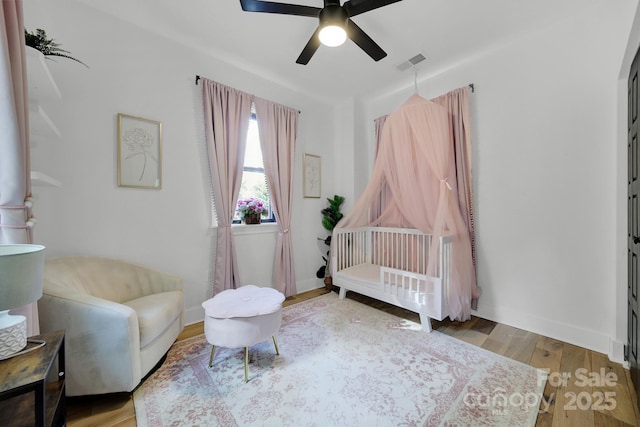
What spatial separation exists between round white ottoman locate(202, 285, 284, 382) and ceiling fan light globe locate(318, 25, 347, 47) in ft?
6.38

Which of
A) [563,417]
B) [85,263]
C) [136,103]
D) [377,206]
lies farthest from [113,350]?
[377,206]

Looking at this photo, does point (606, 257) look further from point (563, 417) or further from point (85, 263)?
point (85, 263)

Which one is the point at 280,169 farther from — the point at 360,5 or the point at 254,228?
the point at 360,5

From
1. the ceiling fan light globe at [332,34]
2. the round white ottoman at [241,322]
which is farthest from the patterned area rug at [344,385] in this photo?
the ceiling fan light globe at [332,34]

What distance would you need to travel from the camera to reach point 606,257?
2.05 metres

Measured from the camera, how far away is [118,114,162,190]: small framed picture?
223 cm

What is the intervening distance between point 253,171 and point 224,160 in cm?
49

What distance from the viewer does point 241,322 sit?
66.7 inches

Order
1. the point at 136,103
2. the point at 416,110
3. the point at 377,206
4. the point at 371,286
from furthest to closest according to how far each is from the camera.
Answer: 1. the point at 377,206
2. the point at 371,286
3. the point at 416,110
4. the point at 136,103

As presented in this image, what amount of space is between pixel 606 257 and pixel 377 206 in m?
2.22

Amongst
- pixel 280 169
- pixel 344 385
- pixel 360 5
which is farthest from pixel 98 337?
pixel 360 5

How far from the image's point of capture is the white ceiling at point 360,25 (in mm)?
2084

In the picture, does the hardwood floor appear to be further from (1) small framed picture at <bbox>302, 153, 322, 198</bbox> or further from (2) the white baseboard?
(1) small framed picture at <bbox>302, 153, 322, 198</bbox>

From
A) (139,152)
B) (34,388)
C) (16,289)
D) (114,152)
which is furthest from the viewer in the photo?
(139,152)
